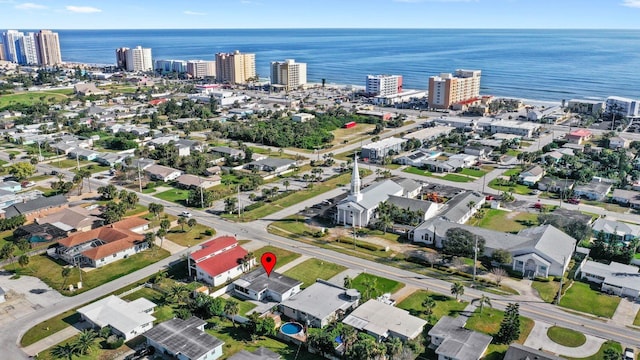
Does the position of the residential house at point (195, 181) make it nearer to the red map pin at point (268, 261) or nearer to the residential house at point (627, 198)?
the red map pin at point (268, 261)

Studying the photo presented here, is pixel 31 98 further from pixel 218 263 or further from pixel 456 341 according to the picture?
pixel 456 341

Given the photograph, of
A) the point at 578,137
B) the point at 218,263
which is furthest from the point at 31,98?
the point at 578,137

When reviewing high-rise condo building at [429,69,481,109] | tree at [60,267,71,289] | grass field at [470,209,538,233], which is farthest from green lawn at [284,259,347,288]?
high-rise condo building at [429,69,481,109]

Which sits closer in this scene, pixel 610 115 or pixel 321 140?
pixel 321 140

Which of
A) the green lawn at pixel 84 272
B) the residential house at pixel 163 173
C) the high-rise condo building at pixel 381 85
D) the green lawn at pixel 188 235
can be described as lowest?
the green lawn at pixel 84 272

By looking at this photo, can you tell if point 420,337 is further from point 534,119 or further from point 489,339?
point 534,119

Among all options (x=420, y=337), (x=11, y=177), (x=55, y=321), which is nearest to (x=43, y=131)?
(x=11, y=177)

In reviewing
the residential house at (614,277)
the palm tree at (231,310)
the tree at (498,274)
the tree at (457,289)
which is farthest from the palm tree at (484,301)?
the palm tree at (231,310)
